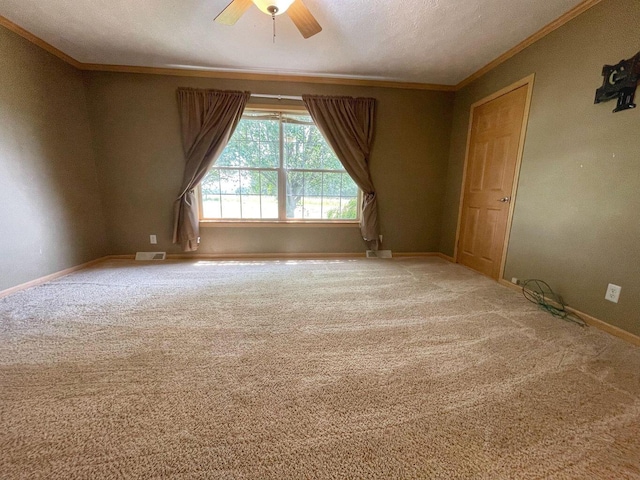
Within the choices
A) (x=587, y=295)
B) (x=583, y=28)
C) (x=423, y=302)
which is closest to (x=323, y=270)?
(x=423, y=302)

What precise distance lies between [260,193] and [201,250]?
3.87 ft

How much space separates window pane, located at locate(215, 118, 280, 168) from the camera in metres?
3.36

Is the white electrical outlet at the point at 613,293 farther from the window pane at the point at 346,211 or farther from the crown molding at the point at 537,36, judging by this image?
the window pane at the point at 346,211

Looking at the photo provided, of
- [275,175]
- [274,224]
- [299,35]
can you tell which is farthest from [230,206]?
[299,35]

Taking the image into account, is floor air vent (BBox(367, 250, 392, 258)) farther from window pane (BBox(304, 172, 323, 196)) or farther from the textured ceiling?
the textured ceiling

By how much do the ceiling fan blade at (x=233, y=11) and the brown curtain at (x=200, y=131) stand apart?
4.33 feet

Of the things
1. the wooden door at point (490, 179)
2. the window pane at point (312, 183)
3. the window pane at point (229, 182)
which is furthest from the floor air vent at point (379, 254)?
the window pane at point (229, 182)

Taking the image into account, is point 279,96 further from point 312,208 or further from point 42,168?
point 42,168

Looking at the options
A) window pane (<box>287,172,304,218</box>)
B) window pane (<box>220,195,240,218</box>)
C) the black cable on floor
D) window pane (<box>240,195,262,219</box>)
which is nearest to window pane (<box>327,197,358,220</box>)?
window pane (<box>287,172,304,218</box>)

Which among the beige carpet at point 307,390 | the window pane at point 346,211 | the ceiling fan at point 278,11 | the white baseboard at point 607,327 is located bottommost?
the beige carpet at point 307,390

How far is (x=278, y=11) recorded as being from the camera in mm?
1741

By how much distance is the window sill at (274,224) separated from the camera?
3.46 meters

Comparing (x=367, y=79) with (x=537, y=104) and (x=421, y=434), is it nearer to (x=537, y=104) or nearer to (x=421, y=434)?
(x=537, y=104)

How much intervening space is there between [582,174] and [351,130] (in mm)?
2392
